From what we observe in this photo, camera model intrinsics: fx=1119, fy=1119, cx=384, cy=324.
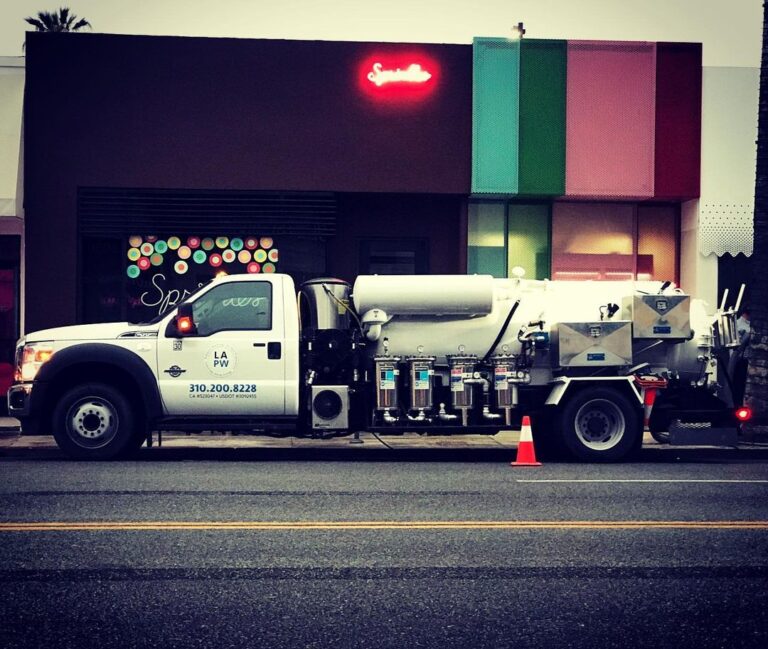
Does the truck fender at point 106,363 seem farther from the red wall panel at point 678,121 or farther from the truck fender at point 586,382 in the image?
the red wall panel at point 678,121

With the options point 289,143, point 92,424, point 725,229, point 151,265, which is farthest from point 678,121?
point 92,424

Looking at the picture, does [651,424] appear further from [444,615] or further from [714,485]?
[444,615]

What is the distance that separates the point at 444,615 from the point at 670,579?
166cm

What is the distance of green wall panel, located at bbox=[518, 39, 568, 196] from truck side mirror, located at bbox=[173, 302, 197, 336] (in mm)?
8067

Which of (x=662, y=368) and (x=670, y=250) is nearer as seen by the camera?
(x=662, y=368)

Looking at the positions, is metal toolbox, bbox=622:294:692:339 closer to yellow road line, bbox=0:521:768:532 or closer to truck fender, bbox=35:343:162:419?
yellow road line, bbox=0:521:768:532

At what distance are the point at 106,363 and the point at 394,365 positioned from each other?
3401 millimetres

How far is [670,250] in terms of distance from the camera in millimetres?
20719

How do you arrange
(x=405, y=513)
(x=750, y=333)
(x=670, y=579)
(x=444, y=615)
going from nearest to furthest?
(x=444, y=615)
(x=670, y=579)
(x=405, y=513)
(x=750, y=333)

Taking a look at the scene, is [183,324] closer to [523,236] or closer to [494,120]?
[494,120]

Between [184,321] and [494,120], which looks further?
[494,120]

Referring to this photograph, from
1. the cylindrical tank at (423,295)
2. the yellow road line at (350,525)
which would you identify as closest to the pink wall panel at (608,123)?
the cylindrical tank at (423,295)

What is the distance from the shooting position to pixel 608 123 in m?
19.7

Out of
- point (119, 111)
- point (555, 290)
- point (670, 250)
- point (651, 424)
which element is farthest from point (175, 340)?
point (670, 250)
